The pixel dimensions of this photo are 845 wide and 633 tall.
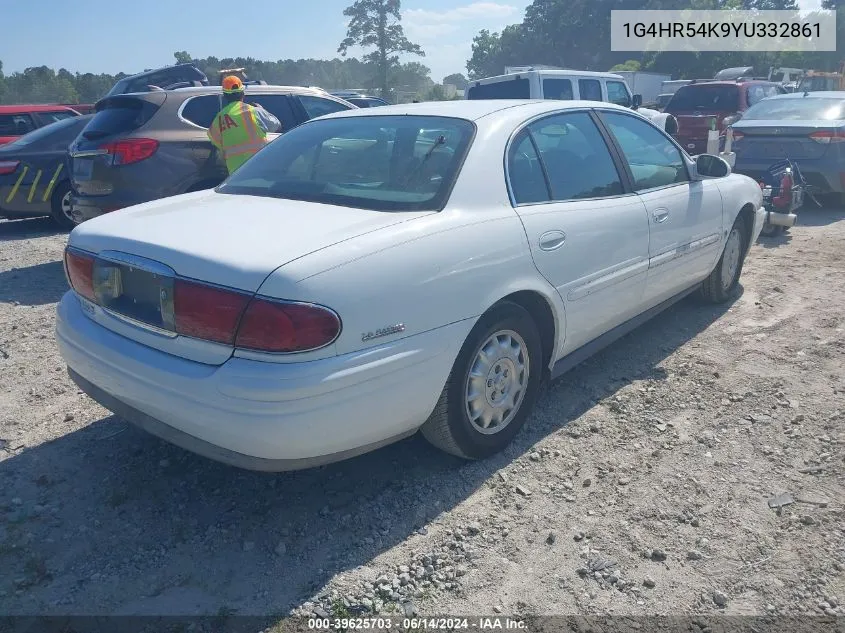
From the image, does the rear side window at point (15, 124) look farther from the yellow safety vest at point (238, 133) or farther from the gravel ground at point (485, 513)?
the gravel ground at point (485, 513)

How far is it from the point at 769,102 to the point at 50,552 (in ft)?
35.6

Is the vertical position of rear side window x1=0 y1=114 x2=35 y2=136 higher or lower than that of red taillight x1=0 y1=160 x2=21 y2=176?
higher

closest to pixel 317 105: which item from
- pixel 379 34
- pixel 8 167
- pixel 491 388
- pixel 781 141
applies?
pixel 8 167

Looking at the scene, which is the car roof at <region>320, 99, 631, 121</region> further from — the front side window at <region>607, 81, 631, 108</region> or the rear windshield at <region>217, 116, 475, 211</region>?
the front side window at <region>607, 81, 631, 108</region>

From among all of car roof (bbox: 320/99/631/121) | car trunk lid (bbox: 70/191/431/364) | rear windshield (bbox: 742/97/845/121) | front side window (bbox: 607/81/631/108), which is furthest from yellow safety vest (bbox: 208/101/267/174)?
front side window (bbox: 607/81/631/108)

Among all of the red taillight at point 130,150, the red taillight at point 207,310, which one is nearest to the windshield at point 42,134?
the red taillight at point 130,150

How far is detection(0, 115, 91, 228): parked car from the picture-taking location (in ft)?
29.3

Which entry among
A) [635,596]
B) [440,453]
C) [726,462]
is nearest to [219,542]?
[440,453]

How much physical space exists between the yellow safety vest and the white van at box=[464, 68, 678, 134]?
19.1 feet

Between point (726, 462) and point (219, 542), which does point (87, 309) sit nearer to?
point (219, 542)

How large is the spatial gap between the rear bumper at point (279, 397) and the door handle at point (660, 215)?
5.97 ft

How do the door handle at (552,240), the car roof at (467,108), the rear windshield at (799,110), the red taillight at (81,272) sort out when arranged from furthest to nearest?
the rear windshield at (799,110) < the car roof at (467,108) < the door handle at (552,240) < the red taillight at (81,272)

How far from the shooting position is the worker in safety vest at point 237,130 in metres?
6.34

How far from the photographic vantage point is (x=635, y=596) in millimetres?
2578
